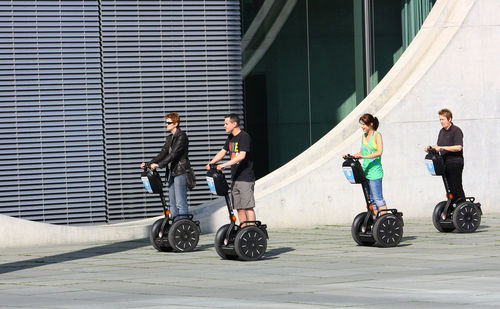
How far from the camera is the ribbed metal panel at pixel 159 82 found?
16.4 metres

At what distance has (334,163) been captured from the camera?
17531mm

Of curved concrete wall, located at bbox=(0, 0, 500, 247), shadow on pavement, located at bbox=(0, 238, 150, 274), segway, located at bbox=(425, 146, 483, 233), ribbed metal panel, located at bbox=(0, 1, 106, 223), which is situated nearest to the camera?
shadow on pavement, located at bbox=(0, 238, 150, 274)

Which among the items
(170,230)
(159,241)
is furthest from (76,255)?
(170,230)

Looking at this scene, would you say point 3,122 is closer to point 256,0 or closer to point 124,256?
point 124,256

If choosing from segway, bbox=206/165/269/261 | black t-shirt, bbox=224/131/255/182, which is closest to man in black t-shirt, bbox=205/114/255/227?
black t-shirt, bbox=224/131/255/182

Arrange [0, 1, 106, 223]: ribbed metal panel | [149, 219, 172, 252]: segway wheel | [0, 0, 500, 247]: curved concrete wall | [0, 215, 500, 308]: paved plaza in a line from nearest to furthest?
[0, 215, 500, 308]: paved plaza, [149, 219, 172, 252]: segway wheel, [0, 1, 106, 223]: ribbed metal panel, [0, 0, 500, 247]: curved concrete wall

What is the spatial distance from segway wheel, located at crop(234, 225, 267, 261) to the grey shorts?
36 cm

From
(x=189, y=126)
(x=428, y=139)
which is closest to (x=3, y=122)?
(x=189, y=126)

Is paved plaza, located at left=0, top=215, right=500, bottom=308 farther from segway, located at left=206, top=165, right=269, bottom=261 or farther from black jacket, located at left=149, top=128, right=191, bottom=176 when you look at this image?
black jacket, located at left=149, top=128, right=191, bottom=176

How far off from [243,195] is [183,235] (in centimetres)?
135

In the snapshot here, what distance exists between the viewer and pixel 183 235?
13.4 m

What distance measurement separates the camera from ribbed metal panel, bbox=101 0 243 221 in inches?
645

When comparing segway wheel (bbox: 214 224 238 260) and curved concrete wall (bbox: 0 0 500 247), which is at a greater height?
curved concrete wall (bbox: 0 0 500 247)

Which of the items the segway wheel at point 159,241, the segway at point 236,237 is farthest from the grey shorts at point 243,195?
the segway wheel at point 159,241
